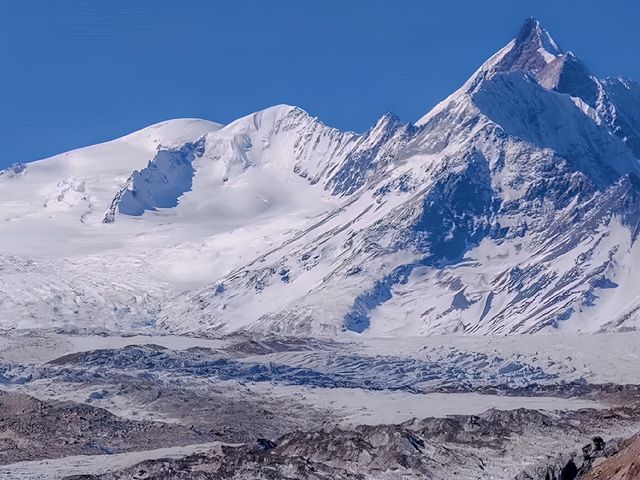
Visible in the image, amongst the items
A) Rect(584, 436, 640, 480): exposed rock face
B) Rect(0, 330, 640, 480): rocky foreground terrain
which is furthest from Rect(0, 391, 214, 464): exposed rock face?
Rect(584, 436, 640, 480): exposed rock face

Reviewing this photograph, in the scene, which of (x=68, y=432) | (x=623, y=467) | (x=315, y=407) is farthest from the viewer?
(x=315, y=407)

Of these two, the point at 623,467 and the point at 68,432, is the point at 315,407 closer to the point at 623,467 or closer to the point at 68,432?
the point at 68,432

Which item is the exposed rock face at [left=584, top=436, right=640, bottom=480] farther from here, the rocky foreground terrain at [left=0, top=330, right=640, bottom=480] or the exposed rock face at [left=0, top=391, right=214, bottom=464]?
the exposed rock face at [left=0, top=391, right=214, bottom=464]

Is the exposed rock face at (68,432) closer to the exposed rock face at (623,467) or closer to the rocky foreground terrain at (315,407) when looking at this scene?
the rocky foreground terrain at (315,407)

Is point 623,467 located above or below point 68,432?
below

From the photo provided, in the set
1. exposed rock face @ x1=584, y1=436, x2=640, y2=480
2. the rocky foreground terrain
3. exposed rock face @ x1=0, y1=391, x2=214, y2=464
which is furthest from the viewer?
exposed rock face @ x1=0, y1=391, x2=214, y2=464

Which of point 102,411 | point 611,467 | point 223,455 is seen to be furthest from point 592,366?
point 611,467

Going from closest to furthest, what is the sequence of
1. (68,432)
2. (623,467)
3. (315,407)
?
(623,467) < (68,432) < (315,407)

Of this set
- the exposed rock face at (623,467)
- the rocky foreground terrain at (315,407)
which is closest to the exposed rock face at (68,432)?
the rocky foreground terrain at (315,407)

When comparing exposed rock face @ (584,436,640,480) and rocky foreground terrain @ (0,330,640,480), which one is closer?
exposed rock face @ (584,436,640,480)

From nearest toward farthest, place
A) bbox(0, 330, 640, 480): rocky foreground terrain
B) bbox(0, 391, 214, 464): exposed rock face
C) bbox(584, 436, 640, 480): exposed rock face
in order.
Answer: bbox(584, 436, 640, 480): exposed rock face
bbox(0, 330, 640, 480): rocky foreground terrain
bbox(0, 391, 214, 464): exposed rock face

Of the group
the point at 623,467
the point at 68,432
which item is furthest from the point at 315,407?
the point at 623,467

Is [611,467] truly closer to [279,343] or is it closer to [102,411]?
[102,411]
